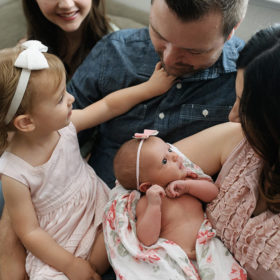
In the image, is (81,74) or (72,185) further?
(81,74)

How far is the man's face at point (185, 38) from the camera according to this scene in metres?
1.08

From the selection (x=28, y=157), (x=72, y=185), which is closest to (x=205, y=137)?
(x=72, y=185)

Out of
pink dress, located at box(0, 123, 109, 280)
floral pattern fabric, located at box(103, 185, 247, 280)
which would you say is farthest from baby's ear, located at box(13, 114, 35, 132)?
floral pattern fabric, located at box(103, 185, 247, 280)

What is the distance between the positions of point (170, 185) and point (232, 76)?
52 centimetres

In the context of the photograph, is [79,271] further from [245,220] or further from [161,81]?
[161,81]

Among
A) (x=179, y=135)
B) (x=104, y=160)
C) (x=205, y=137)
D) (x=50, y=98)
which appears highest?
(x=50, y=98)

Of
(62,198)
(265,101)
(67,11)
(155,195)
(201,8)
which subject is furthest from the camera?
(67,11)

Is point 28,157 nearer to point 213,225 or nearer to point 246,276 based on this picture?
point 213,225

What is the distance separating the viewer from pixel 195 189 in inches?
46.6

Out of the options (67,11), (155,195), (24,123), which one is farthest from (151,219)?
(67,11)

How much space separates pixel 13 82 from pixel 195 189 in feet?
2.30

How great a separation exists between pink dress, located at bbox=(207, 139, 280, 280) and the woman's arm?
75 millimetres

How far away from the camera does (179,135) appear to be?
1.43 meters

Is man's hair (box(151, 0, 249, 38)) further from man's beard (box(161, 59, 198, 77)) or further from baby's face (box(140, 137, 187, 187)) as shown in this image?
baby's face (box(140, 137, 187, 187))
